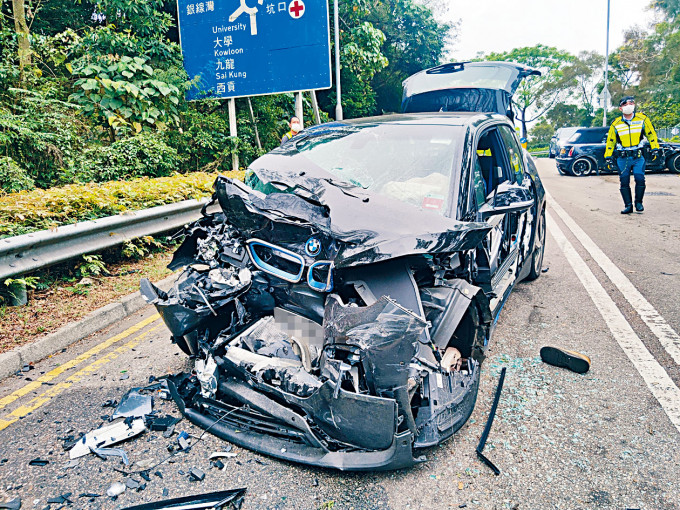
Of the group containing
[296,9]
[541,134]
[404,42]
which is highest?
[404,42]

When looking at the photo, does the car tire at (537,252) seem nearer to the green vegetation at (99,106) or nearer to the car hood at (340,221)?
the car hood at (340,221)

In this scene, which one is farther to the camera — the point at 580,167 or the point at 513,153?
the point at 580,167

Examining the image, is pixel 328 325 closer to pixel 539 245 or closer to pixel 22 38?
pixel 539 245

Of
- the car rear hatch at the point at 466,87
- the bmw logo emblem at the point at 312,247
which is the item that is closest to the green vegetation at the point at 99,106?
the bmw logo emblem at the point at 312,247

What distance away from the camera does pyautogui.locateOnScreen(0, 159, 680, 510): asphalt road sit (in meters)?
2.21

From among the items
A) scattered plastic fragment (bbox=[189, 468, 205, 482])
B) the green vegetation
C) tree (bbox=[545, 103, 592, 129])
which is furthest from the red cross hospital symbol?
tree (bbox=[545, 103, 592, 129])

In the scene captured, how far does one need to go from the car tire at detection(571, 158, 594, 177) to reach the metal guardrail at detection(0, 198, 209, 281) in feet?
56.1

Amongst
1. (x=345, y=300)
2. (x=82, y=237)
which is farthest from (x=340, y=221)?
(x=82, y=237)

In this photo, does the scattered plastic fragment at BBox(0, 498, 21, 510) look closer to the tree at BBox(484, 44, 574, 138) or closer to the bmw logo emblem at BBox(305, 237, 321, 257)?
the bmw logo emblem at BBox(305, 237, 321, 257)

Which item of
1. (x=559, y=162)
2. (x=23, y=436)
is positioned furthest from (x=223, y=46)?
(x=559, y=162)

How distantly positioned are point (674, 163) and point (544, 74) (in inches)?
1752

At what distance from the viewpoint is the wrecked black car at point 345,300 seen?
2.23 metres

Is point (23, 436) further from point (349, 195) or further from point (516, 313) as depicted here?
point (516, 313)

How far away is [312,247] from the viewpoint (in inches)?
106
